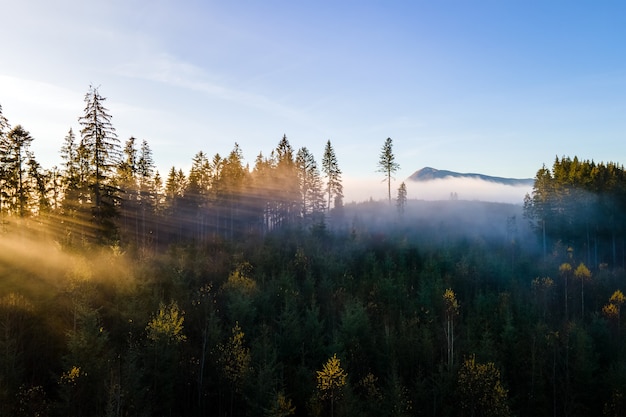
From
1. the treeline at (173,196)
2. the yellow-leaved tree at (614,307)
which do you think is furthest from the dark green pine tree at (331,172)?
the yellow-leaved tree at (614,307)

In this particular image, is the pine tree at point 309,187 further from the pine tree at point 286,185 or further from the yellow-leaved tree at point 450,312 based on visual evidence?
the yellow-leaved tree at point 450,312

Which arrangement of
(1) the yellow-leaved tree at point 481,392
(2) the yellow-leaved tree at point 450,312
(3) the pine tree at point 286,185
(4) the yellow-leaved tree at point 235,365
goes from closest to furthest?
(4) the yellow-leaved tree at point 235,365
(1) the yellow-leaved tree at point 481,392
(2) the yellow-leaved tree at point 450,312
(3) the pine tree at point 286,185

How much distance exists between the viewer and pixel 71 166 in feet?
188

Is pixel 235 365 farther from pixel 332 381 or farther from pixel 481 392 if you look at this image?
pixel 481 392

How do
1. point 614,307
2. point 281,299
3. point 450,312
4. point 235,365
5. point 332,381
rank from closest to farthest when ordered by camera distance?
point 332,381
point 235,365
point 281,299
point 450,312
point 614,307

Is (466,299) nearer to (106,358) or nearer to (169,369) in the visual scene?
(169,369)

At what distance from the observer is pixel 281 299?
47656mm

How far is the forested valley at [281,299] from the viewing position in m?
30.5

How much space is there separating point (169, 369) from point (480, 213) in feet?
354

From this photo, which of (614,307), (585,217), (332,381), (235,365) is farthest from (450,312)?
(585,217)

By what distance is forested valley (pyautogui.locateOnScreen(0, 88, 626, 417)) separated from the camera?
30.5 metres

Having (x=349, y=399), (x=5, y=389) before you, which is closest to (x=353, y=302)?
→ (x=349, y=399)

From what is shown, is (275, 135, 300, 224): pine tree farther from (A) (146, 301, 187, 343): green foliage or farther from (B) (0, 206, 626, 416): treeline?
(A) (146, 301, 187, 343): green foliage

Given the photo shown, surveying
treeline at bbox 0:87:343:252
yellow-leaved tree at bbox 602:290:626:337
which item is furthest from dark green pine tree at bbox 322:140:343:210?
yellow-leaved tree at bbox 602:290:626:337
